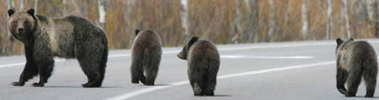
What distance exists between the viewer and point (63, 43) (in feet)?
45.5

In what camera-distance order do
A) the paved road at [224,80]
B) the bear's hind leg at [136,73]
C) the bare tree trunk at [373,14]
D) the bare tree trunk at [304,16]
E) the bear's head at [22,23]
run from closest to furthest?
1. the paved road at [224,80]
2. the bear's head at [22,23]
3. the bear's hind leg at [136,73]
4. the bare tree trunk at [304,16]
5. the bare tree trunk at [373,14]

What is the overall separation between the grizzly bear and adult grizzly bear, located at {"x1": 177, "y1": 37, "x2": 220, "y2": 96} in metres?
1.45

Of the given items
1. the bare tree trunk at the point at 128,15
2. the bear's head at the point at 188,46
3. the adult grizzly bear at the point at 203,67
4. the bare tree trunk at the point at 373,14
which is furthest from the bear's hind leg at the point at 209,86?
the bare tree trunk at the point at 373,14

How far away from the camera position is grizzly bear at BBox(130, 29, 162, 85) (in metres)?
13.9

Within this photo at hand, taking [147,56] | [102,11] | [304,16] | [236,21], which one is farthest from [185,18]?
[147,56]

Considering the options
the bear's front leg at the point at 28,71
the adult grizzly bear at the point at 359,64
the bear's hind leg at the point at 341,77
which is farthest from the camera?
the bear's front leg at the point at 28,71

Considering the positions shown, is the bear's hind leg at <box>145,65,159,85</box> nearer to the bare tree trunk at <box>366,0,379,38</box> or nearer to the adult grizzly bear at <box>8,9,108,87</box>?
the adult grizzly bear at <box>8,9,108,87</box>

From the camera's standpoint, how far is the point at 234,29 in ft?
101

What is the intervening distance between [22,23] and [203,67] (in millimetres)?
2720

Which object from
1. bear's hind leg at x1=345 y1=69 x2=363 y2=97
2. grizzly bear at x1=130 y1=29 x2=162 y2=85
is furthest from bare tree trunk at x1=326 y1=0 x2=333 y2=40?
bear's hind leg at x1=345 y1=69 x2=363 y2=97

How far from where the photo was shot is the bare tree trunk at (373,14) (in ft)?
111

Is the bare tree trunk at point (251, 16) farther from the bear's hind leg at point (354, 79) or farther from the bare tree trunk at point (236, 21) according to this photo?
the bear's hind leg at point (354, 79)

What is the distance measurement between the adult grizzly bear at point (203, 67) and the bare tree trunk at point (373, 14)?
22.0 metres

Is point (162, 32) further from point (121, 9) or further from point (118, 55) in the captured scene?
point (118, 55)
